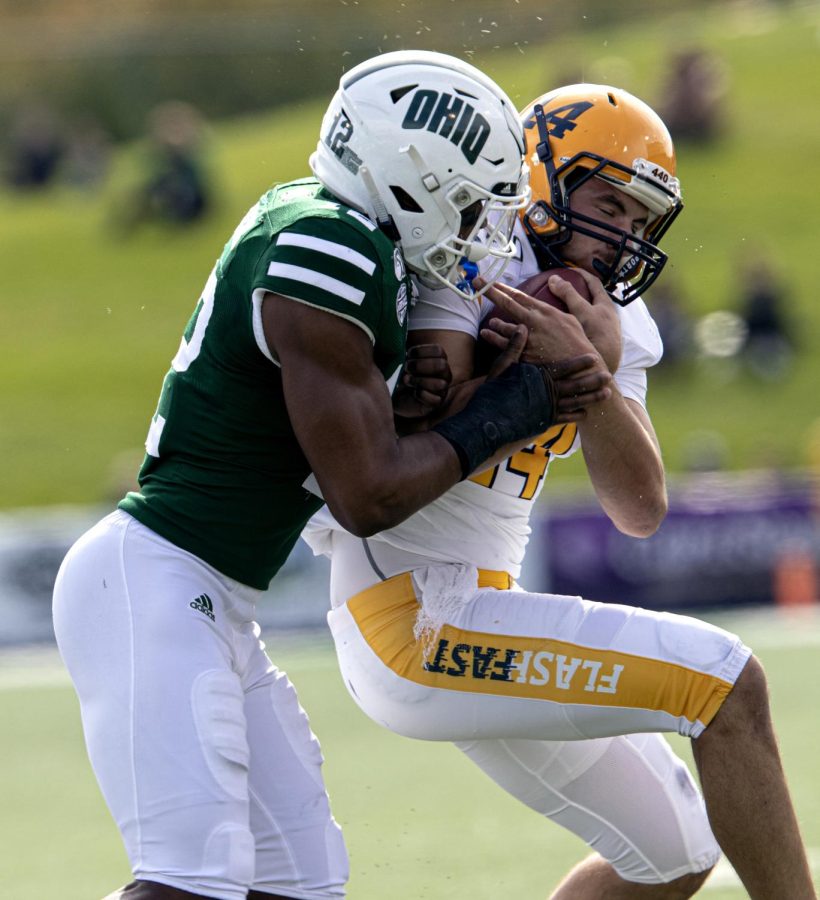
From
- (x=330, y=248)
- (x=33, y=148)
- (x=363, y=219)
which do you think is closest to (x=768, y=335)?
(x=33, y=148)

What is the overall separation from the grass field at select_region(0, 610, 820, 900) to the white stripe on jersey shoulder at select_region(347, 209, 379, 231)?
2209 millimetres

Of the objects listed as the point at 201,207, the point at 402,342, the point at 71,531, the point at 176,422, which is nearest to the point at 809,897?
the point at 402,342

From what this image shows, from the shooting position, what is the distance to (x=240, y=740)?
9.34 ft

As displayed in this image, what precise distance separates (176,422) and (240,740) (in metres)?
0.63

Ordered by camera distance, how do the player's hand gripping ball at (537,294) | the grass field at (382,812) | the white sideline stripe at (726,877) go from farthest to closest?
the grass field at (382,812) < the white sideline stripe at (726,877) < the player's hand gripping ball at (537,294)

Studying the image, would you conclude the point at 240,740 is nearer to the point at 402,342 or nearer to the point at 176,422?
the point at 176,422

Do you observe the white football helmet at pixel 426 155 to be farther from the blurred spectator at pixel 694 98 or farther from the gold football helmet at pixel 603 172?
the blurred spectator at pixel 694 98

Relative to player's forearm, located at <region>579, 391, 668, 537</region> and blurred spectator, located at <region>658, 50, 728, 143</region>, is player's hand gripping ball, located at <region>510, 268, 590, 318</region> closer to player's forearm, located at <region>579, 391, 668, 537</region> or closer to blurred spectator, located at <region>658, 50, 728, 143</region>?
player's forearm, located at <region>579, 391, 668, 537</region>

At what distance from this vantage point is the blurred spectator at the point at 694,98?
14.4m

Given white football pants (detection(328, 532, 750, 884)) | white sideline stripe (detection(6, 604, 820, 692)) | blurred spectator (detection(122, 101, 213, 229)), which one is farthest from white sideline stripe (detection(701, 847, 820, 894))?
blurred spectator (detection(122, 101, 213, 229))

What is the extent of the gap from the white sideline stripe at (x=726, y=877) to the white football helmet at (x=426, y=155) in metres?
2.17

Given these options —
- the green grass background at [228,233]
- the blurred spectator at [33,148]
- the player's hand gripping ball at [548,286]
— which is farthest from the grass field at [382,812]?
the blurred spectator at [33,148]

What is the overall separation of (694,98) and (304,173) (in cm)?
422

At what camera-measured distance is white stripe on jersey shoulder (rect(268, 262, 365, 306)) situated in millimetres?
2678
